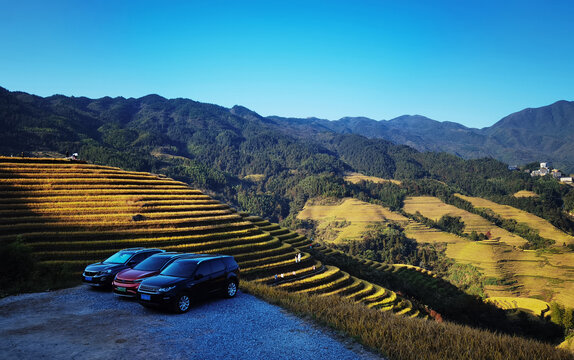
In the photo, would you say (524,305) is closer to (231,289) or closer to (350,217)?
(231,289)

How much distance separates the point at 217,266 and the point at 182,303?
2.01 m

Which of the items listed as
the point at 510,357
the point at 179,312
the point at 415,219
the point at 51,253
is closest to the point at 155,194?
the point at 51,253

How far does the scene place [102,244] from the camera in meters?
29.9

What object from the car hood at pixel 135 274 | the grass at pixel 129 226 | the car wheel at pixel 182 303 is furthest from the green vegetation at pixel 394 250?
the car wheel at pixel 182 303

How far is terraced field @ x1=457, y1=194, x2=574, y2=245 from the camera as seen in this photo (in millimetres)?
135875

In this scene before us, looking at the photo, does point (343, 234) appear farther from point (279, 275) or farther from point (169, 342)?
point (169, 342)

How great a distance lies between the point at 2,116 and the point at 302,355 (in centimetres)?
22977

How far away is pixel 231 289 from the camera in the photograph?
527 inches

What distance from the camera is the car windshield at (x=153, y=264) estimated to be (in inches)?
520

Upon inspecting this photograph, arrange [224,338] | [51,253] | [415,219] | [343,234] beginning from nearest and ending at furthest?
[224,338] < [51,253] < [343,234] < [415,219]

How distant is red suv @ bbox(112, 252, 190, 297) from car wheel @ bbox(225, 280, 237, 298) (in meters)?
2.38

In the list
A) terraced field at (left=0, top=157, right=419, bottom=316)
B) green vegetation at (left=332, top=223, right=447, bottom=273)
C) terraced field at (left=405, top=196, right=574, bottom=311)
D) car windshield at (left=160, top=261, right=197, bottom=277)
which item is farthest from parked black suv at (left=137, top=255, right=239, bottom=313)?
green vegetation at (left=332, top=223, right=447, bottom=273)

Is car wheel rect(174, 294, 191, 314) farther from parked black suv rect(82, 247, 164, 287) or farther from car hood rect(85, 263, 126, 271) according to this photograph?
car hood rect(85, 263, 126, 271)

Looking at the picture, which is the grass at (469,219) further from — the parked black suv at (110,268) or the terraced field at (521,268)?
the parked black suv at (110,268)
